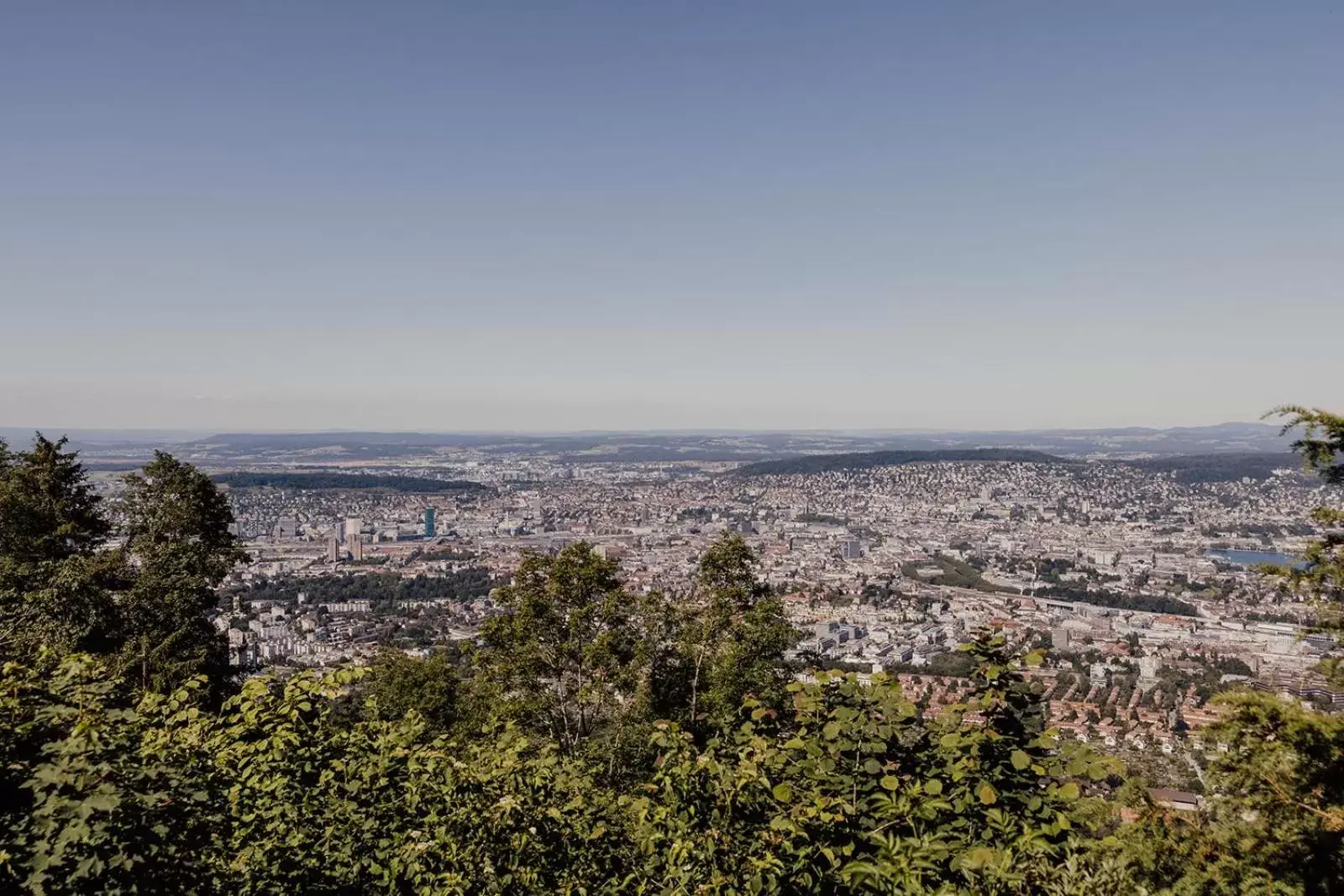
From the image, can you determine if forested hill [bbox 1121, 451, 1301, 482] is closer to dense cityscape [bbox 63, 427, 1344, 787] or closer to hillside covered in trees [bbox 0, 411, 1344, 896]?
dense cityscape [bbox 63, 427, 1344, 787]

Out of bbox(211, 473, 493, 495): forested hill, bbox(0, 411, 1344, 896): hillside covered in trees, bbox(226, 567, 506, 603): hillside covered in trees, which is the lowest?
bbox(226, 567, 506, 603): hillside covered in trees

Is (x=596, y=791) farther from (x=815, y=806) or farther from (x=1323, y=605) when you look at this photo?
(x=1323, y=605)

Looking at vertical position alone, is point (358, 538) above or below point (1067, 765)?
below

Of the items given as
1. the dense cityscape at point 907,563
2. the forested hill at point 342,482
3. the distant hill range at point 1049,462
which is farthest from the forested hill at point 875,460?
the forested hill at point 342,482

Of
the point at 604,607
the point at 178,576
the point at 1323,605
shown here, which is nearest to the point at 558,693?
the point at 604,607

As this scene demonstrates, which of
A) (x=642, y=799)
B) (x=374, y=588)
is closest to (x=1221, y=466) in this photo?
(x=374, y=588)

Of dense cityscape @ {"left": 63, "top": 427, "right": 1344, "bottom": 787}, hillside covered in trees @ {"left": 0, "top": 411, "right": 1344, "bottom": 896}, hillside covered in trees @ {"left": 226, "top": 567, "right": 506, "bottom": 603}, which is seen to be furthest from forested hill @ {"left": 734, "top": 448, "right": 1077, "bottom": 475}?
hillside covered in trees @ {"left": 0, "top": 411, "right": 1344, "bottom": 896}

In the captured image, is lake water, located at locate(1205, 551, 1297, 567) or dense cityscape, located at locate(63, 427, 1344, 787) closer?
dense cityscape, located at locate(63, 427, 1344, 787)

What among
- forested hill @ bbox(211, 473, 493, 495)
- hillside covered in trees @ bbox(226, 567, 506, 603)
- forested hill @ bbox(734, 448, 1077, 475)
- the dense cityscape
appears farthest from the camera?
forested hill @ bbox(734, 448, 1077, 475)
